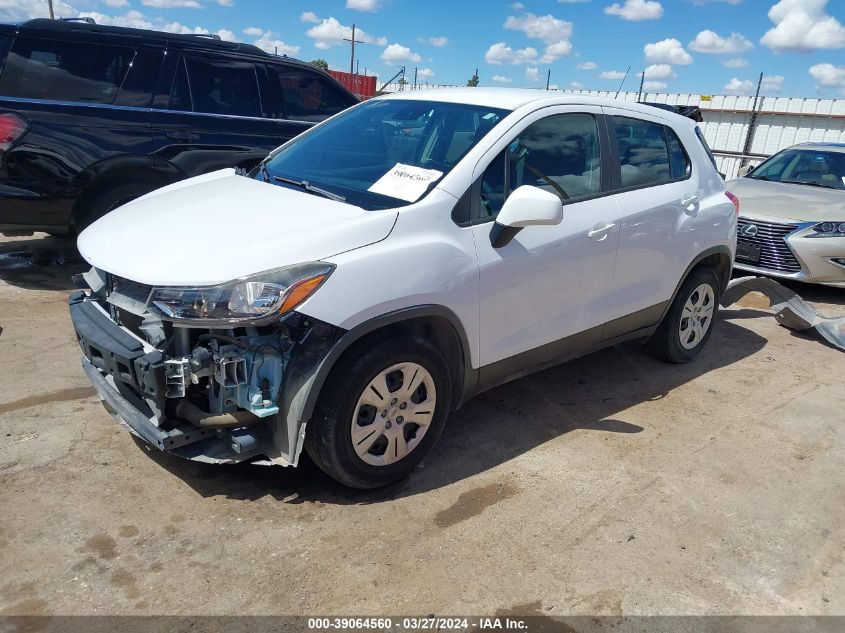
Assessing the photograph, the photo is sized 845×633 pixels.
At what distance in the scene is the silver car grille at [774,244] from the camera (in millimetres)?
7012

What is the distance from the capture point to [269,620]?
2.42 meters

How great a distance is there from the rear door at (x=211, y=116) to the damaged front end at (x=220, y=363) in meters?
3.55

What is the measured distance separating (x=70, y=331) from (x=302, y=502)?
2.83 m

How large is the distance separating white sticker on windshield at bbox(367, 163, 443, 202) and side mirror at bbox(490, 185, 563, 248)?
0.39 m

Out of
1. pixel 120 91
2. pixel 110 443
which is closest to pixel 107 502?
pixel 110 443

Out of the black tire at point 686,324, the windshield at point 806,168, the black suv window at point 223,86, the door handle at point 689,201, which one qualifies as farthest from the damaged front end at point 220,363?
the windshield at point 806,168

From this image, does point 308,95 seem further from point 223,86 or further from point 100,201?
point 100,201

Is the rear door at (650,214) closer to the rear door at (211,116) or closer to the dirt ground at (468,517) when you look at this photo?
the dirt ground at (468,517)

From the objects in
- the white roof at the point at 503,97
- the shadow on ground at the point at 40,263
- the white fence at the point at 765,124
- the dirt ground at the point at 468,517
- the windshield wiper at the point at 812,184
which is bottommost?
the dirt ground at the point at 468,517

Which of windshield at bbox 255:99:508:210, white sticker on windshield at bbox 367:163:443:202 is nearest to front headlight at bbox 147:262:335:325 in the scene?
windshield at bbox 255:99:508:210

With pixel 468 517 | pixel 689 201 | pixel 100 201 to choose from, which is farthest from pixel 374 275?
pixel 100 201

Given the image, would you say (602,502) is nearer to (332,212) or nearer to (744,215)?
(332,212)

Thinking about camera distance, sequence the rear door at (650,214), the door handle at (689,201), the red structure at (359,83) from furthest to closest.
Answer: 1. the red structure at (359,83)
2. the door handle at (689,201)
3. the rear door at (650,214)

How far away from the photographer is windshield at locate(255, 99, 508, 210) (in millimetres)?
3291
